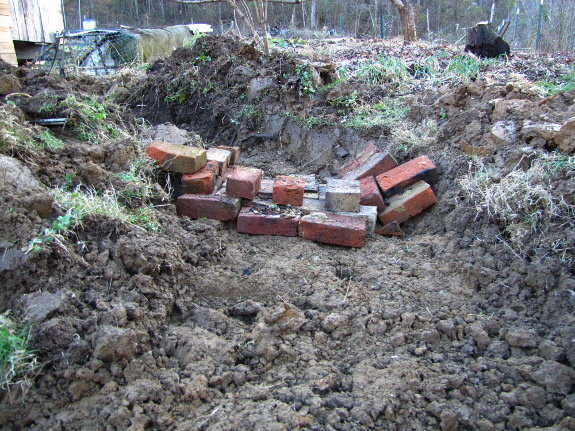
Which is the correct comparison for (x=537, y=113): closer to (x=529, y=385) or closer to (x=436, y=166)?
(x=436, y=166)

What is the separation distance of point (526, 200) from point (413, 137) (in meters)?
1.53

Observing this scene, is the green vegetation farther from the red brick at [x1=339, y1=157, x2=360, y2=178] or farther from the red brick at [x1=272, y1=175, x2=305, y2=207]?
the red brick at [x1=272, y1=175, x2=305, y2=207]

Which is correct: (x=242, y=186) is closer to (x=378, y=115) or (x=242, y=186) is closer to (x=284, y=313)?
(x=284, y=313)

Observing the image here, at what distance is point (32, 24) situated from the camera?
790 centimetres

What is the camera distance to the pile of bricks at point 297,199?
10.8 feet

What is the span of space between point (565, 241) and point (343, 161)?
241 cm

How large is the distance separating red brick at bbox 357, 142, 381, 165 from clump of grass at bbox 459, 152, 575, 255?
1.07 metres

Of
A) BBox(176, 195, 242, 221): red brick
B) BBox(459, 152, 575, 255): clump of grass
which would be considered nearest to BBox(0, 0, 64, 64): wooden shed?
BBox(176, 195, 242, 221): red brick

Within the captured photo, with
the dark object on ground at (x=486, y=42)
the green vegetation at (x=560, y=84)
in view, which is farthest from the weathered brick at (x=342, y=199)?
the dark object on ground at (x=486, y=42)

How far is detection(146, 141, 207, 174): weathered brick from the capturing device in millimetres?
3465

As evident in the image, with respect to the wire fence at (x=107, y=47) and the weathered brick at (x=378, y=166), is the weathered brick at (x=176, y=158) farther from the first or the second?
the wire fence at (x=107, y=47)

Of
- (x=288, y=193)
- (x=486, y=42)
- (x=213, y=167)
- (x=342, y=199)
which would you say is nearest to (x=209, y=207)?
(x=213, y=167)

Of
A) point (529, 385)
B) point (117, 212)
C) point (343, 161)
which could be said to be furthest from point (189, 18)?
point (529, 385)

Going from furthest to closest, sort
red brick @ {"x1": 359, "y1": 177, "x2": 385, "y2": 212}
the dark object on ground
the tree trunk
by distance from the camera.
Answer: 1. the tree trunk
2. the dark object on ground
3. red brick @ {"x1": 359, "y1": 177, "x2": 385, "y2": 212}
